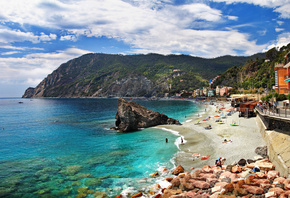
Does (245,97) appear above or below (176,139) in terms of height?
above

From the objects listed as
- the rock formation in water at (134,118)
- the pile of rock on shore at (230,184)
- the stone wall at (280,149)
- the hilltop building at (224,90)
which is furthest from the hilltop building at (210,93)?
the pile of rock on shore at (230,184)

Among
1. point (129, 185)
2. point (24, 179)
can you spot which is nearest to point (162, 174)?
point (129, 185)

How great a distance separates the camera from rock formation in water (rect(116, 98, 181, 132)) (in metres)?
40.6

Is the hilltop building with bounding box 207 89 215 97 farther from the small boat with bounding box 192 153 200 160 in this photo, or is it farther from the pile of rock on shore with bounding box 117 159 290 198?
the pile of rock on shore with bounding box 117 159 290 198

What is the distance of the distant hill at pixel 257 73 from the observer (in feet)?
287

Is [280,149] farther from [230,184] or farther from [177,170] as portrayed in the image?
[177,170]

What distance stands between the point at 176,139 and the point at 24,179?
21.5m

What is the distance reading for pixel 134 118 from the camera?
41.2m

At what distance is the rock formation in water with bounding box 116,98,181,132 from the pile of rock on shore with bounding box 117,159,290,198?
24.1 metres

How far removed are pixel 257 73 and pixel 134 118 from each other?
100524mm

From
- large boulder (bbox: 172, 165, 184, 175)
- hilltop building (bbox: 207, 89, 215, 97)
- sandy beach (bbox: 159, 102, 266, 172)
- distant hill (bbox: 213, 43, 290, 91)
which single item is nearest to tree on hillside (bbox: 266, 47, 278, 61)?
distant hill (bbox: 213, 43, 290, 91)

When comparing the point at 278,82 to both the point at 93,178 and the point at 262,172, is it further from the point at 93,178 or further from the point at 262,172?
the point at 93,178

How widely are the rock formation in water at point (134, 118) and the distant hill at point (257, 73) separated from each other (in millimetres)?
53580

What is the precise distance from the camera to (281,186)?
1273 cm
